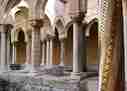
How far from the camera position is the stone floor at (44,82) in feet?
24.0

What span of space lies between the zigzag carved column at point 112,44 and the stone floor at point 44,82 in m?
4.62

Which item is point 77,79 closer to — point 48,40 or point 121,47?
point 121,47

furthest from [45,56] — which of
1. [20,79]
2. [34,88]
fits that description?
[34,88]

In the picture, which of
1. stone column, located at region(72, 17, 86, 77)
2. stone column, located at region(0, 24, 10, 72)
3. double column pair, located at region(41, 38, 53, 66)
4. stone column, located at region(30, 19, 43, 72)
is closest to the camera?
stone column, located at region(72, 17, 86, 77)

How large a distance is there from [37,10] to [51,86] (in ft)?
11.0

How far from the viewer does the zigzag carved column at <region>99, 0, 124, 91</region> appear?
73.5 inches

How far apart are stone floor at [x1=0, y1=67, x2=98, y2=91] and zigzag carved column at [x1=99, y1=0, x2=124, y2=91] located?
462cm

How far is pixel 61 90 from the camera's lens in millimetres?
8102

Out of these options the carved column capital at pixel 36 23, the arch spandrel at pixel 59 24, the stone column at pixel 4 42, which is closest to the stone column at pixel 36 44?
the carved column capital at pixel 36 23

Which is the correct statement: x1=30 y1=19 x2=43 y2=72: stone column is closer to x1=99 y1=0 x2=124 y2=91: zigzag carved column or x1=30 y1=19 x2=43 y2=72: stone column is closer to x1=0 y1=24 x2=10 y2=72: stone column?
x1=0 y1=24 x2=10 y2=72: stone column

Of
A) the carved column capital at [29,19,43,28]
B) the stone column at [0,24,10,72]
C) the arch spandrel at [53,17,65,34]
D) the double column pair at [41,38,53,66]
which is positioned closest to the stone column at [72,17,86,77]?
the carved column capital at [29,19,43,28]

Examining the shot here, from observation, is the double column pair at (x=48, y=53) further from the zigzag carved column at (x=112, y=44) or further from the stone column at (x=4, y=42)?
the zigzag carved column at (x=112, y=44)

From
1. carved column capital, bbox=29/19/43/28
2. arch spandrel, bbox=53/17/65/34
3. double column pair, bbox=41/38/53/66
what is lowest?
double column pair, bbox=41/38/53/66

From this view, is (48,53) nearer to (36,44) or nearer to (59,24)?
(59,24)
